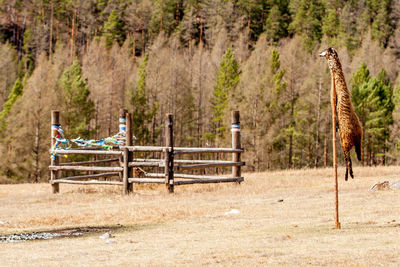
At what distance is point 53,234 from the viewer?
1091 centimetres

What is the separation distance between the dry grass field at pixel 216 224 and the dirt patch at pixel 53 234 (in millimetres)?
407

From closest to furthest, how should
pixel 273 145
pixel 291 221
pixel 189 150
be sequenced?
pixel 291 221 → pixel 189 150 → pixel 273 145

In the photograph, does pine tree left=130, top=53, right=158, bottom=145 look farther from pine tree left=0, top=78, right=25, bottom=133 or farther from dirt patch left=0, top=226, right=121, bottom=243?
dirt patch left=0, top=226, right=121, bottom=243

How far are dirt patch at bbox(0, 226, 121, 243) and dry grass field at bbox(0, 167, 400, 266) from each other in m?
0.41

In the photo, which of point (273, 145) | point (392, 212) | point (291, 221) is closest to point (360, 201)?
point (392, 212)

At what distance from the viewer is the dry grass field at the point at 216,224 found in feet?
25.5

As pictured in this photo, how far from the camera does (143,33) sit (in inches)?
3789

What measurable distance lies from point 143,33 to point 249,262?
91.5m

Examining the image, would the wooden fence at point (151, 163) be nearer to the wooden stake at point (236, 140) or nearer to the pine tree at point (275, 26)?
the wooden stake at point (236, 140)

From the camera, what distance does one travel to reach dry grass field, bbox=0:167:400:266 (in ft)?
25.5

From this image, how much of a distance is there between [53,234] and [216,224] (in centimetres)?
323

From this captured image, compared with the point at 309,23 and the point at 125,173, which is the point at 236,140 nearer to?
the point at 125,173

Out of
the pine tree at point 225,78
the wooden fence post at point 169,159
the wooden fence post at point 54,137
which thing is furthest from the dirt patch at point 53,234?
the pine tree at point 225,78

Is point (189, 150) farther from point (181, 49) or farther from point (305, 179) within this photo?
point (181, 49)
